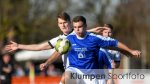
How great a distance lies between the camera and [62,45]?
40.5 ft

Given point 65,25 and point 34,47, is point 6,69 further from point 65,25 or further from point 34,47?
point 65,25

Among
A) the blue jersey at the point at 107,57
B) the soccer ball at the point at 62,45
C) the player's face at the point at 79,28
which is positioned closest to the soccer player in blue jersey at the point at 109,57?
the blue jersey at the point at 107,57

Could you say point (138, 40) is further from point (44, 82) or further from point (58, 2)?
point (44, 82)

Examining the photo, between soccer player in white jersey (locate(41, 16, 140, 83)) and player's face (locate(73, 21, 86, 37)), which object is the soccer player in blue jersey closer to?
soccer player in white jersey (locate(41, 16, 140, 83))

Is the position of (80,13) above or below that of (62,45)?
below

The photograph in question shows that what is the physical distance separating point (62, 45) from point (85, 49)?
1.60ft

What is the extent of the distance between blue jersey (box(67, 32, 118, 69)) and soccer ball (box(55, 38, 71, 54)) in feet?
0.28

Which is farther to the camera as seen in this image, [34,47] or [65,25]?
[65,25]

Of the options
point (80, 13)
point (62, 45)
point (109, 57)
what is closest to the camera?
point (62, 45)

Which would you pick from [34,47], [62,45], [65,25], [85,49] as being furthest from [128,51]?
[34,47]

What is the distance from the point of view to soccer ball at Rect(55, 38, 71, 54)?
40.2ft

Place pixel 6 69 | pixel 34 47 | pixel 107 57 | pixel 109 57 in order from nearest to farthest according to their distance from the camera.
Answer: pixel 34 47 < pixel 107 57 < pixel 109 57 < pixel 6 69

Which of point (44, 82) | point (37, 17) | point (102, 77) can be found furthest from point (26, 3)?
point (102, 77)

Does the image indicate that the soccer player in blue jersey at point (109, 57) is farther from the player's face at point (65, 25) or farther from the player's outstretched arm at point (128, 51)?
the player's outstretched arm at point (128, 51)
